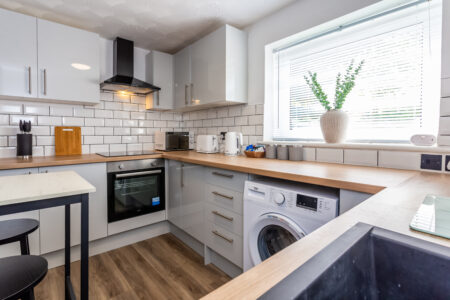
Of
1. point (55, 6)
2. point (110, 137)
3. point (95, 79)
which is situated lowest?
point (110, 137)

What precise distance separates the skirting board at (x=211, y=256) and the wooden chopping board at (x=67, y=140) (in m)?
1.49

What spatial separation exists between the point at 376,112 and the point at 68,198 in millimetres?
2032

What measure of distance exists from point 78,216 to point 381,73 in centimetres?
278

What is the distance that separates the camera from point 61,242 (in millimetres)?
2049

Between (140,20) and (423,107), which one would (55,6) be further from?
(423,107)

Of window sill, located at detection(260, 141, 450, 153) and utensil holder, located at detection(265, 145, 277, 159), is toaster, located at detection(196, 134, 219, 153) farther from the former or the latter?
window sill, located at detection(260, 141, 450, 153)

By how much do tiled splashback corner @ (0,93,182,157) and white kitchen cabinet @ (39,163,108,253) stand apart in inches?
25.3

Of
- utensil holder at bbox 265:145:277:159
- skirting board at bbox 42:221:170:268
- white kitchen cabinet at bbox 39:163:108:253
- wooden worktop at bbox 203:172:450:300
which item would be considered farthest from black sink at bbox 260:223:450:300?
skirting board at bbox 42:221:170:268

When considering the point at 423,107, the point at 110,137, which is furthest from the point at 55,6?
the point at 423,107

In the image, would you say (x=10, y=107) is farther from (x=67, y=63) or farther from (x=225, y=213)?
(x=225, y=213)

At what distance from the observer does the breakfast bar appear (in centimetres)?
94

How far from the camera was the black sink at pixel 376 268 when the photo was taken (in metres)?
0.40

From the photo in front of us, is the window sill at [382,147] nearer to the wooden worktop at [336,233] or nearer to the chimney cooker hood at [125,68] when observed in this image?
the wooden worktop at [336,233]

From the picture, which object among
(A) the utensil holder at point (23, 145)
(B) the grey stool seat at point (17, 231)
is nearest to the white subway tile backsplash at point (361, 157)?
(B) the grey stool seat at point (17, 231)
